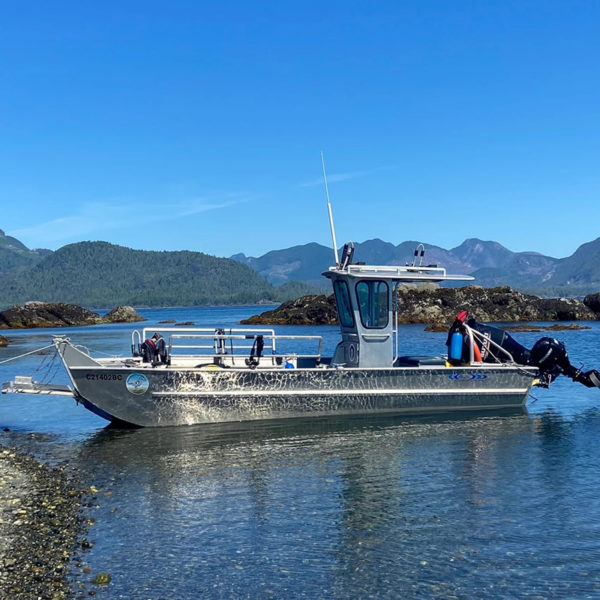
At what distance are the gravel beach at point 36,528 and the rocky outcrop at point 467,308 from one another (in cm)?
6542

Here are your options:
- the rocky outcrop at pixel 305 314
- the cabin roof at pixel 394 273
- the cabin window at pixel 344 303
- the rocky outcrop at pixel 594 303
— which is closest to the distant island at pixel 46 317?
the rocky outcrop at pixel 305 314

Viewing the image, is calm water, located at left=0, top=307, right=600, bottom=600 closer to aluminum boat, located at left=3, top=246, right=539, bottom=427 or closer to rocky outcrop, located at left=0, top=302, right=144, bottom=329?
aluminum boat, located at left=3, top=246, right=539, bottom=427

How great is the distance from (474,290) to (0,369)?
191ft

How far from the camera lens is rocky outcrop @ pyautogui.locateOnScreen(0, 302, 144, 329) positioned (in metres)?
91.3

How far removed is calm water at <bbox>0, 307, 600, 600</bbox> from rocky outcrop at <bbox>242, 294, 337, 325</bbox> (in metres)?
62.9

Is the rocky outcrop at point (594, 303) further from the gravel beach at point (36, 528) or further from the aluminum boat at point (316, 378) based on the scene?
the gravel beach at point (36, 528)

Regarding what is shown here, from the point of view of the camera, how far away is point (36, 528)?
11.0 metres

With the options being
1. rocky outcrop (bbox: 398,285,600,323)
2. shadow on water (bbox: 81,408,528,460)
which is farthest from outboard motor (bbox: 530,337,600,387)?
rocky outcrop (bbox: 398,285,600,323)

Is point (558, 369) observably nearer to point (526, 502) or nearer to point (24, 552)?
point (526, 502)

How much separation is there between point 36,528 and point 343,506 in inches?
197

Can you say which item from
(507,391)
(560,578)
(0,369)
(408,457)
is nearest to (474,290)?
(0,369)

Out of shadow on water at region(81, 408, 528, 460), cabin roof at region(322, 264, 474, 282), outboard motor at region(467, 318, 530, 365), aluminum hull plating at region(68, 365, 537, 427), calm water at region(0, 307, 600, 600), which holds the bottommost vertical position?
calm water at region(0, 307, 600, 600)

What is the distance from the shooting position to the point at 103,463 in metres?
15.7

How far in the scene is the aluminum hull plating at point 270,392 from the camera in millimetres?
18344
